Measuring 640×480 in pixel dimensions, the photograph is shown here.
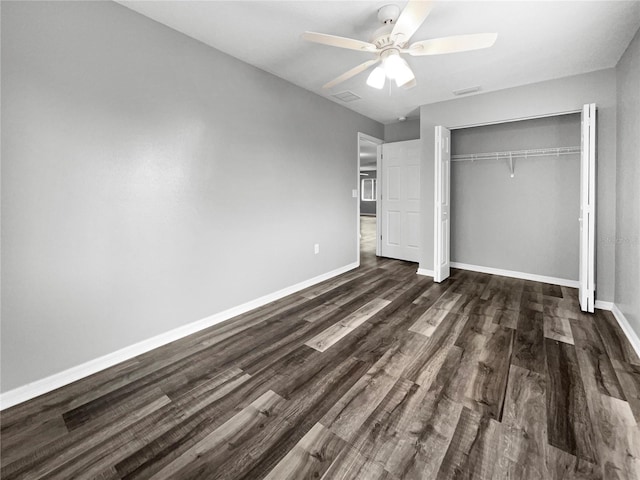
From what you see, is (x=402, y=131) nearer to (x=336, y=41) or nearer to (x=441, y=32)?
(x=441, y=32)

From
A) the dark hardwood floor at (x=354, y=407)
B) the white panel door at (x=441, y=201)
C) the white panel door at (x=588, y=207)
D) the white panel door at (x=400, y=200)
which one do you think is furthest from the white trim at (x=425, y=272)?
the white panel door at (x=588, y=207)

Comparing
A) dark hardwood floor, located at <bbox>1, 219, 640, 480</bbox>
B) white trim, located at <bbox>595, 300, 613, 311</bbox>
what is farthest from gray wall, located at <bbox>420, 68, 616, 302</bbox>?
dark hardwood floor, located at <bbox>1, 219, 640, 480</bbox>

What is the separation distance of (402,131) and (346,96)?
1.77 m

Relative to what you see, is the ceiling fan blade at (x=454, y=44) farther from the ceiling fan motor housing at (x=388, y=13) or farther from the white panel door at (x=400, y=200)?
the white panel door at (x=400, y=200)

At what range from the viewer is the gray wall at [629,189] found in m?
2.46

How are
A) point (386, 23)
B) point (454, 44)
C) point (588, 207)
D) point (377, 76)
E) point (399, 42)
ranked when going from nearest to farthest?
1. point (454, 44)
2. point (399, 42)
3. point (386, 23)
4. point (377, 76)
5. point (588, 207)

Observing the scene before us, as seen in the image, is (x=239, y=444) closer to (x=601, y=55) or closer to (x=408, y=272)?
(x=408, y=272)

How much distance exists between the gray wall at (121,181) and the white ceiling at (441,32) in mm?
273

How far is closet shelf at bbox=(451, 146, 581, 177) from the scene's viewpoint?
3932 millimetres

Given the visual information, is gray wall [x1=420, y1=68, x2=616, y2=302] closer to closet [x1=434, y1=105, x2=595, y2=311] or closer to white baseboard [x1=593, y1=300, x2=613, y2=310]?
white baseboard [x1=593, y1=300, x2=613, y2=310]

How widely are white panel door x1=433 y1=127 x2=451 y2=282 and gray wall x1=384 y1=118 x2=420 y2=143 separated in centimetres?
100

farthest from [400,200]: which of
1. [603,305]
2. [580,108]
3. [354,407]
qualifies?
[354,407]

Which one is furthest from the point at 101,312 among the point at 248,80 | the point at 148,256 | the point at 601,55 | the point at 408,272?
the point at 601,55

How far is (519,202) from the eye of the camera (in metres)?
4.34
